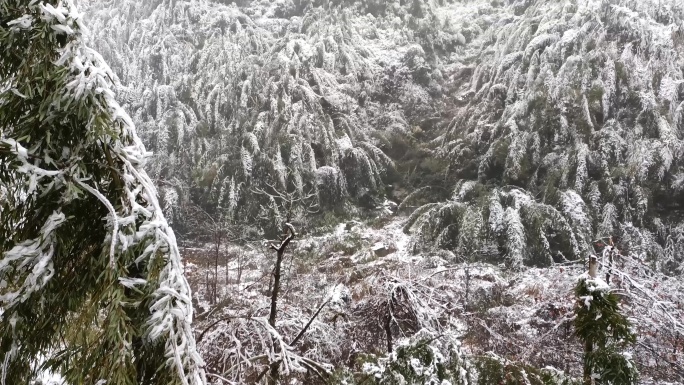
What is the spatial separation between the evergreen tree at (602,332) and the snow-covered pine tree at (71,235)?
1.69m

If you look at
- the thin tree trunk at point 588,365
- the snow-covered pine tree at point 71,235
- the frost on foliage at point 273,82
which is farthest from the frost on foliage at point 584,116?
the snow-covered pine tree at point 71,235

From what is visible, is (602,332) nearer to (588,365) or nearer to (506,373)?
(588,365)

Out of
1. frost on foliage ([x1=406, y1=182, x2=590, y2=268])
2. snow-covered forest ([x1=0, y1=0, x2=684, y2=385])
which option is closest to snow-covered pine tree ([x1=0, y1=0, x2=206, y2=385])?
snow-covered forest ([x1=0, y1=0, x2=684, y2=385])

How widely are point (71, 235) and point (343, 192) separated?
27.4 ft

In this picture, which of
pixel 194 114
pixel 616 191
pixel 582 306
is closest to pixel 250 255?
pixel 194 114

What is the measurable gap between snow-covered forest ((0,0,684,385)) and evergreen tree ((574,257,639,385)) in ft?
0.04

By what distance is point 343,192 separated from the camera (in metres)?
9.44

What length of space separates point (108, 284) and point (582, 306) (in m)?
1.93

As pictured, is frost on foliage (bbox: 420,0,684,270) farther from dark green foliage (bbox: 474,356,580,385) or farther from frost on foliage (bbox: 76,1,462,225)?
dark green foliage (bbox: 474,356,580,385)

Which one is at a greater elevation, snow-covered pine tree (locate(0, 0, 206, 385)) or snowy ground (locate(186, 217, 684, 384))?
snow-covered pine tree (locate(0, 0, 206, 385))

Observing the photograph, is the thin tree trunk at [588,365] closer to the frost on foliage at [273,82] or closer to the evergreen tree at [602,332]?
the evergreen tree at [602,332]

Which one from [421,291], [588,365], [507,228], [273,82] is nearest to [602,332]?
[588,365]

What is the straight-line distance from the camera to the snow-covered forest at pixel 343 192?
1083 mm

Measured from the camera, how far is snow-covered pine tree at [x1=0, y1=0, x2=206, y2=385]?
1043 millimetres
